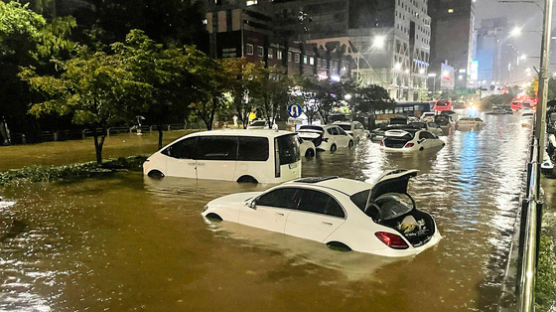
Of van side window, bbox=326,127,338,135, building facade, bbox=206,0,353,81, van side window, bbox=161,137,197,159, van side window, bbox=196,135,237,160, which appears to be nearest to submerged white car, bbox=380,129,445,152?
van side window, bbox=326,127,338,135

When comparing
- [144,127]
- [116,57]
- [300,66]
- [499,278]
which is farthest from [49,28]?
[300,66]

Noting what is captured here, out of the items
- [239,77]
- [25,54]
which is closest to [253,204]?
[239,77]

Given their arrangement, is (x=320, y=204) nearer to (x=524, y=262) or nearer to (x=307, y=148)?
(x=524, y=262)

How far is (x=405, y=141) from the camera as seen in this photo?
24250mm

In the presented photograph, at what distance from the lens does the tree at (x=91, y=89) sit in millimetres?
16469

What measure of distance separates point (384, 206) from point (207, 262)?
3335 mm

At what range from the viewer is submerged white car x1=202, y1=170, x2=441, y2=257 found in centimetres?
775

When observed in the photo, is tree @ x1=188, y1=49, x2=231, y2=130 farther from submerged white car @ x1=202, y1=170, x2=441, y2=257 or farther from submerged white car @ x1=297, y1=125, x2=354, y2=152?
submerged white car @ x1=202, y1=170, x2=441, y2=257

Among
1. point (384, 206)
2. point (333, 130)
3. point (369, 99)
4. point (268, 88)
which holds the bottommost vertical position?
point (384, 206)

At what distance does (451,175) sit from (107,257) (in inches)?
522

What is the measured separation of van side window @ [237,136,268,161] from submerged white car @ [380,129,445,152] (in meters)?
12.2

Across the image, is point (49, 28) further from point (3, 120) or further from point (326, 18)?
point (326, 18)

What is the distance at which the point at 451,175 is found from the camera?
17078mm

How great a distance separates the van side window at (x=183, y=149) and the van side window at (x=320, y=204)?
7.49m
